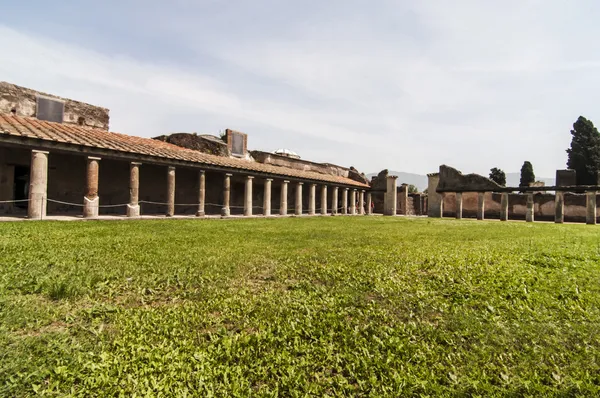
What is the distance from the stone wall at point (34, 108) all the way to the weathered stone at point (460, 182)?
2748 centimetres

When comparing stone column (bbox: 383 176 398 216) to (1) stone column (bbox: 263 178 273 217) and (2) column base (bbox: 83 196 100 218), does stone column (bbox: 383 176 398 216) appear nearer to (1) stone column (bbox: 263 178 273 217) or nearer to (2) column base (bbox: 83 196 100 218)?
(1) stone column (bbox: 263 178 273 217)

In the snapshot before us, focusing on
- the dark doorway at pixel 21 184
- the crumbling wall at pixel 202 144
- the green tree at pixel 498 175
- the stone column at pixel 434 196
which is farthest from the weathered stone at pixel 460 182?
the dark doorway at pixel 21 184

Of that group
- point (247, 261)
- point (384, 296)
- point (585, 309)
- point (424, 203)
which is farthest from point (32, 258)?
point (424, 203)

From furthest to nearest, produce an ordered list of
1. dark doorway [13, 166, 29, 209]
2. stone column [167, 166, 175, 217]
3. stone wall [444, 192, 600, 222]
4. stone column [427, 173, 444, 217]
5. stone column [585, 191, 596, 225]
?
stone column [427, 173, 444, 217] → stone wall [444, 192, 600, 222] → stone column [585, 191, 596, 225] → stone column [167, 166, 175, 217] → dark doorway [13, 166, 29, 209]

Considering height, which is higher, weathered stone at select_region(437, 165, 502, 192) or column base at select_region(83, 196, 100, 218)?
weathered stone at select_region(437, 165, 502, 192)

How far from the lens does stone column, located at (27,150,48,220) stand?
38.4 ft

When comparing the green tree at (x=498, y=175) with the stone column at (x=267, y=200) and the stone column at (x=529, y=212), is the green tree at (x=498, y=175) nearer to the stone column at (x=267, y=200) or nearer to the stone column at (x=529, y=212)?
the stone column at (x=529, y=212)

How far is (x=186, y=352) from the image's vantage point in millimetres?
2611

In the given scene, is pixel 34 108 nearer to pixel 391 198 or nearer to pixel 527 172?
pixel 391 198

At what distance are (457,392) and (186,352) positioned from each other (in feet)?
6.51

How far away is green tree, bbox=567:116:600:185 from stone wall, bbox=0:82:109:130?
47.0 m

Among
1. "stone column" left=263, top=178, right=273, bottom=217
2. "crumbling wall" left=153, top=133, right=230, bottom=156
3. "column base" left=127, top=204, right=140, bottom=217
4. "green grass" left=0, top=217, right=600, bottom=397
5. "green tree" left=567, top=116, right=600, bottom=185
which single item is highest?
"green tree" left=567, top=116, right=600, bottom=185

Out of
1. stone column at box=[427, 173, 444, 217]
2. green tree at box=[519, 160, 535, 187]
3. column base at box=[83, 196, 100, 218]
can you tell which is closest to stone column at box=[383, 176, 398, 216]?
stone column at box=[427, 173, 444, 217]

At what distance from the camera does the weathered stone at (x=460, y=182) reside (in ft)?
93.4
